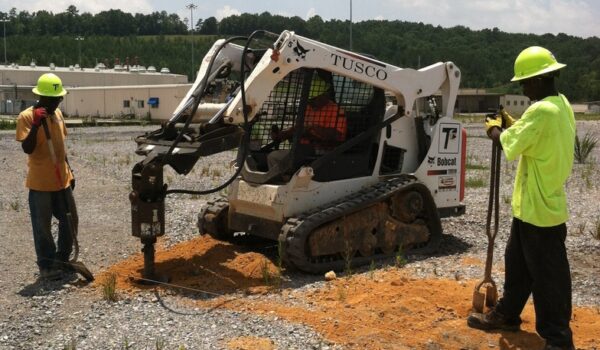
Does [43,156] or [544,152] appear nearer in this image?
[544,152]

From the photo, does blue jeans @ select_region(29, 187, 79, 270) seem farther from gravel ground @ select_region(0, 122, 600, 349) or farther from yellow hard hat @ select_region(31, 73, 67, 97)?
yellow hard hat @ select_region(31, 73, 67, 97)

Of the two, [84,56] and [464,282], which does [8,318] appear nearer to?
[464,282]

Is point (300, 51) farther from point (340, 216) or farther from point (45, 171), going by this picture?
point (45, 171)

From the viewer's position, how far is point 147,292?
7.21 meters

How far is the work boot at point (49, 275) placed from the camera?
25.2 ft

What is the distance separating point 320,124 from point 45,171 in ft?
10.00

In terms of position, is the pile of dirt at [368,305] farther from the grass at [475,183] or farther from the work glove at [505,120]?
the grass at [475,183]

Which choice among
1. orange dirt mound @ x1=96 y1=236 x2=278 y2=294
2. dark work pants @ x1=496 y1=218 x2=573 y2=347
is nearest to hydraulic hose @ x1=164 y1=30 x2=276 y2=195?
orange dirt mound @ x1=96 y1=236 x2=278 y2=294

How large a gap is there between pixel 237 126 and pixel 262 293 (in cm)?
174

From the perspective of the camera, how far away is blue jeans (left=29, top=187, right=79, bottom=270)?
25.3ft

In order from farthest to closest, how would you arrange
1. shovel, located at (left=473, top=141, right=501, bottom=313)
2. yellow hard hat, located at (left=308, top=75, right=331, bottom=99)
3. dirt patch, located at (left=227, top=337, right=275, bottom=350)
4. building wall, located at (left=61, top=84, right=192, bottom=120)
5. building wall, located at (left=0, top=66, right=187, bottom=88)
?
building wall, located at (left=0, top=66, right=187, bottom=88) < building wall, located at (left=61, top=84, right=192, bottom=120) < yellow hard hat, located at (left=308, top=75, right=331, bottom=99) < shovel, located at (left=473, top=141, right=501, bottom=313) < dirt patch, located at (left=227, top=337, right=275, bottom=350)

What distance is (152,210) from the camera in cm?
730

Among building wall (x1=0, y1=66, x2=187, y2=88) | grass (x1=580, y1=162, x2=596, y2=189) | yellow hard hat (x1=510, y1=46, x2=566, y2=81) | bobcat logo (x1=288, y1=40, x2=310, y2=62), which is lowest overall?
grass (x1=580, y1=162, x2=596, y2=189)

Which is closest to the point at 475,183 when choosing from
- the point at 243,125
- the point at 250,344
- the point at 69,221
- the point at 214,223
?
the point at 214,223
